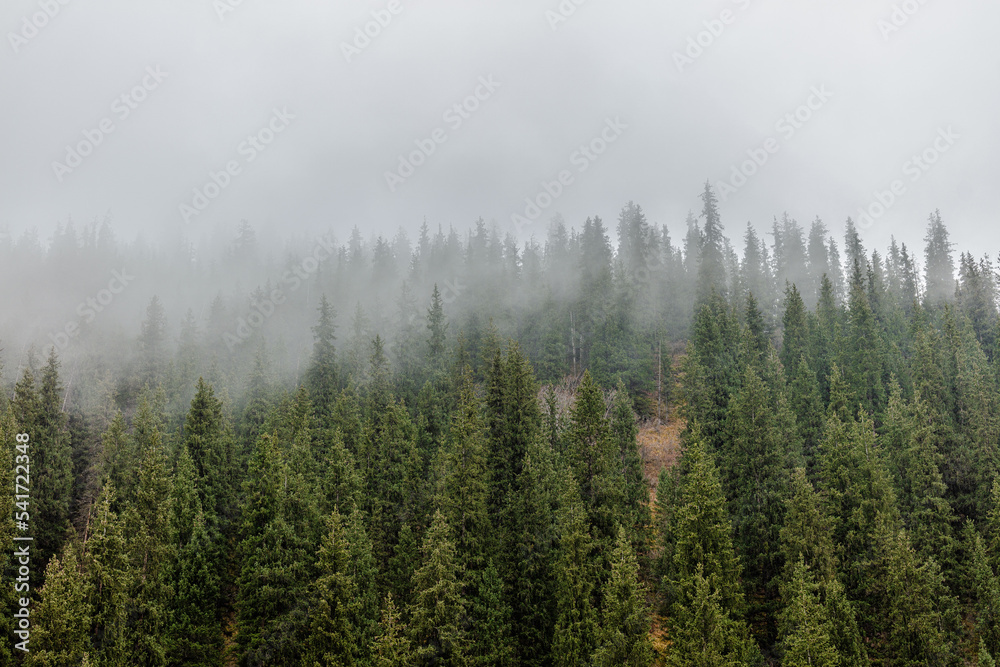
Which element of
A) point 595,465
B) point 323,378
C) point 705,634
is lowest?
point 705,634

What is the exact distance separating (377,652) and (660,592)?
19.1 meters

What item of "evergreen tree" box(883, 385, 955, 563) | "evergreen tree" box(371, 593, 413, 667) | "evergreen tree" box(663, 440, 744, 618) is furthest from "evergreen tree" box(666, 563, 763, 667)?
"evergreen tree" box(883, 385, 955, 563)

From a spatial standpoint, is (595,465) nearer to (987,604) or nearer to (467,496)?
(467,496)

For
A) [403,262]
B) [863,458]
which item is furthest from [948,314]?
[403,262]

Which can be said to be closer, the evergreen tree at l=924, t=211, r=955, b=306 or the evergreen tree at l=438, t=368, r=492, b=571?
the evergreen tree at l=438, t=368, r=492, b=571

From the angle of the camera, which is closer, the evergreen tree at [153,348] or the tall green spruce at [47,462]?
the tall green spruce at [47,462]

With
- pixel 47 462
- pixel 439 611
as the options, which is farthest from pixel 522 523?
pixel 47 462

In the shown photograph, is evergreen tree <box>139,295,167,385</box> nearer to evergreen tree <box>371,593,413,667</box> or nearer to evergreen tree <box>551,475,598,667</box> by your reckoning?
evergreen tree <box>371,593,413,667</box>

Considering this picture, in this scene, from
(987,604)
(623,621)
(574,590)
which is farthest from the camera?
(987,604)

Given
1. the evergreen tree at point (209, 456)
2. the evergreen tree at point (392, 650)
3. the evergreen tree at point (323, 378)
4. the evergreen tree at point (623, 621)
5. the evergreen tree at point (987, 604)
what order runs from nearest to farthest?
the evergreen tree at point (623, 621) → the evergreen tree at point (392, 650) → the evergreen tree at point (987, 604) → the evergreen tree at point (209, 456) → the evergreen tree at point (323, 378)

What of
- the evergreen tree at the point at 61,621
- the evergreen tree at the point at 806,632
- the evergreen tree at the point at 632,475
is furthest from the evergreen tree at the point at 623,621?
the evergreen tree at the point at 61,621

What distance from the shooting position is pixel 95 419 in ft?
171

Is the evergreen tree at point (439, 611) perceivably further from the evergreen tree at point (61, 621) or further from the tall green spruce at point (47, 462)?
the tall green spruce at point (47, 462)

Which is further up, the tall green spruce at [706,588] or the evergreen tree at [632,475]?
the evergreen tree at [632,475]
